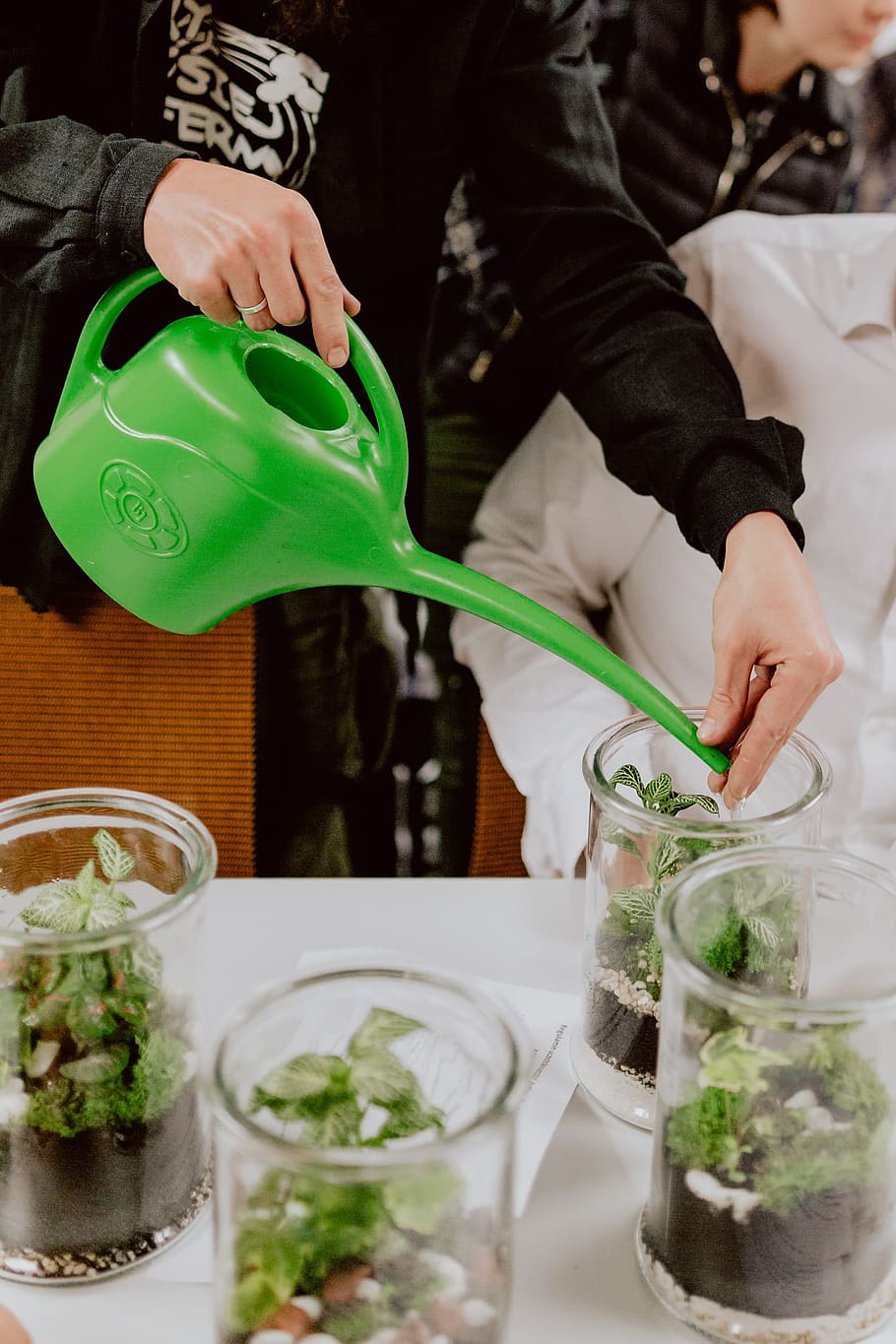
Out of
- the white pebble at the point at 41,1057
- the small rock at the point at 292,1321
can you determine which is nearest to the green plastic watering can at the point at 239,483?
the white pebble at the point at 41,1057

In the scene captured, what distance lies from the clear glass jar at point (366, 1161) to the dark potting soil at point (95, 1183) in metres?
0.11

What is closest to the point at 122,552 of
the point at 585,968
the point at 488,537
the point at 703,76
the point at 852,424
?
the point at 585,968

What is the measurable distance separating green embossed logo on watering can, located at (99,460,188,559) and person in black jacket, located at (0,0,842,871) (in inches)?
4.9

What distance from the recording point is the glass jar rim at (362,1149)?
1.76 ft

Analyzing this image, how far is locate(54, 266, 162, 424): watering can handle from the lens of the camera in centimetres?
89

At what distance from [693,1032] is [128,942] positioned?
1.00 feet

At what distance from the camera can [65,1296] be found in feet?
2.35

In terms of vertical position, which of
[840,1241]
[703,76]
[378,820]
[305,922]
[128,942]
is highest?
[703,76]

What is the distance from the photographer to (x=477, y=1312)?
1.96 ft

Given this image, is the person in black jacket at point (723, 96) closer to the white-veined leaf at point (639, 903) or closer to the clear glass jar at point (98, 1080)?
the white-veined leaf at point (639, 903)

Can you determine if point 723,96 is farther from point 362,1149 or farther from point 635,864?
point 362,1149

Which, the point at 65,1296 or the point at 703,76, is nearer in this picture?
the point at 65,1296

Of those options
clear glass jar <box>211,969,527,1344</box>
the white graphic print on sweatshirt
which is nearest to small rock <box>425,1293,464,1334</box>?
clear glass jar <box>211,969,527,1344</box>

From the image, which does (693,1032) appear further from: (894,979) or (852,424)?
(852,424)
